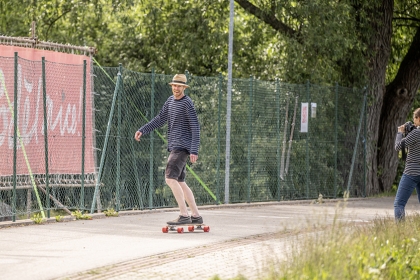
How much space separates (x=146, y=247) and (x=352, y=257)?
11.6 feet

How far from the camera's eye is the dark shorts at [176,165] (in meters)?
13.3

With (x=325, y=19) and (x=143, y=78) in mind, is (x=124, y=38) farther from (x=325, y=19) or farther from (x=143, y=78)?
(x=143, y=78)

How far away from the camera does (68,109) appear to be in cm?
1633

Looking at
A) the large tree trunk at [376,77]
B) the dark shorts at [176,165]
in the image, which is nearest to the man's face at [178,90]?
the dark shorts at [176,165]

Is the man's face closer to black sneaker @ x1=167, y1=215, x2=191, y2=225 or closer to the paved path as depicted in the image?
black sneaker @ x1=167, y1=215, x2=191, y2=225

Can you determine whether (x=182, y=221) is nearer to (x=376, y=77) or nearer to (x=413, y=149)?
(x=413, y=149)

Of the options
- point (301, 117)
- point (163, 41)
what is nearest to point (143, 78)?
point (301, 117)

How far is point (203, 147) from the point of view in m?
19.2

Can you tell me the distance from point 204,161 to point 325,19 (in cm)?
497

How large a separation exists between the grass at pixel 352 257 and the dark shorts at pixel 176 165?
301 centimetres

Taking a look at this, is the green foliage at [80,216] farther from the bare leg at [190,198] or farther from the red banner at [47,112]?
the bare leg at [190,198]

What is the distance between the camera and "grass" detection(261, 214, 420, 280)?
8312 millimetres

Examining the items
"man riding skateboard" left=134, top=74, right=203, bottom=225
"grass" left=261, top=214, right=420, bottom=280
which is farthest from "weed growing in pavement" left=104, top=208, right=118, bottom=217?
"grass" left=261, top=214, right=420, bottom=280

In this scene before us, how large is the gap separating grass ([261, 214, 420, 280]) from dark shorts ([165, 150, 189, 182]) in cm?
301
